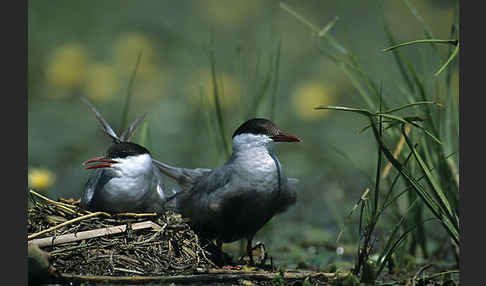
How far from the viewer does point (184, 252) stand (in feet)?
11.8

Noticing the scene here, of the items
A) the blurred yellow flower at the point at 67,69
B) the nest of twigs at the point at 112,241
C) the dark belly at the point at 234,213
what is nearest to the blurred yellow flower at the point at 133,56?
the blurred yellow flower at the point at 67,69

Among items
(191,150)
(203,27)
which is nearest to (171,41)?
(203,27)

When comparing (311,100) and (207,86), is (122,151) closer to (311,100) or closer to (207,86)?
(207,86)

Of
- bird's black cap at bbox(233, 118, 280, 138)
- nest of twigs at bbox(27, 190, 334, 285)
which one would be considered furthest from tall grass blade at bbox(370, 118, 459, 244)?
bird's black cap at bbox(233, 118, 280, 138)

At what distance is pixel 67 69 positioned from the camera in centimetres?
817

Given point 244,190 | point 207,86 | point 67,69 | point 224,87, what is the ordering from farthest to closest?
point 224,87 → point 67,69 → point 207,86 → point 244,190

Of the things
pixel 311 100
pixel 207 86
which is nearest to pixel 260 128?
pixel 207 86

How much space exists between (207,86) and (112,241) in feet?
15.6

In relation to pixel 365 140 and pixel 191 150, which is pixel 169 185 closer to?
pixel 191 150

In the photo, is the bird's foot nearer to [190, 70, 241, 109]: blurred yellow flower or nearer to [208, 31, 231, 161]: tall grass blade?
[208, 31, 231, 161]: tall grass blade

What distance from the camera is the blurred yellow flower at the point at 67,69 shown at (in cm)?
820

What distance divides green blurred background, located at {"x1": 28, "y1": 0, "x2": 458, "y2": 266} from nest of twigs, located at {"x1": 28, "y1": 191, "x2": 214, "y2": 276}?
1033 millimetres

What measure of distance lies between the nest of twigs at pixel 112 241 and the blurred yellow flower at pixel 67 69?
4659 mm

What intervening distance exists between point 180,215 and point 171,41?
20.0ft
